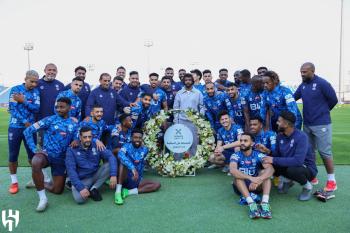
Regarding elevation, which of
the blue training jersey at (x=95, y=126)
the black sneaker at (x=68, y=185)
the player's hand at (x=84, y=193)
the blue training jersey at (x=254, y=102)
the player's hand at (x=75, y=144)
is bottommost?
the black sneaker at (x=68, y=185)

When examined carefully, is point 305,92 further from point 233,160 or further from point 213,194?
point 213,194

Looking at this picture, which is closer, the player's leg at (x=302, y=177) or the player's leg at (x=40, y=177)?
the player's leg at (x=40, y=177)

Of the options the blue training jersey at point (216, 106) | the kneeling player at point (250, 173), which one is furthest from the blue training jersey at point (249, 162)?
the blue training jersey at point (216, 106)

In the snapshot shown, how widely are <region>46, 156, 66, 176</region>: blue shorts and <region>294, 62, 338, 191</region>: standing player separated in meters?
4.19

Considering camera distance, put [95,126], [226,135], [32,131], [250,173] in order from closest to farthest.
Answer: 1. [250,173]
2. [32,131]
3. [95,126]
4. [226,135]

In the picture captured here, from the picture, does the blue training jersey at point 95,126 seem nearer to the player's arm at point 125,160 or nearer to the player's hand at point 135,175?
the player's arm at point 125,160

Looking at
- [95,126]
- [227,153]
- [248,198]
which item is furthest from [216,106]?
[248,198]

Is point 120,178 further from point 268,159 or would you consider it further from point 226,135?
point 268,159

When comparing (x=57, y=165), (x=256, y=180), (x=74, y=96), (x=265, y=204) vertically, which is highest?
(x=74, y=96)

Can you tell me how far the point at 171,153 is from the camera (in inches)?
264

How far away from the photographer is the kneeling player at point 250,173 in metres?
4.43

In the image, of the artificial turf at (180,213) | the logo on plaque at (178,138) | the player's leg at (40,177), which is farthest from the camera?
the logo on plaque at (178,138)

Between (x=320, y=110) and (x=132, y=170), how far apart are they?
3250mm

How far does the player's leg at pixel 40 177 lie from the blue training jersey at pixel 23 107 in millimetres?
911
